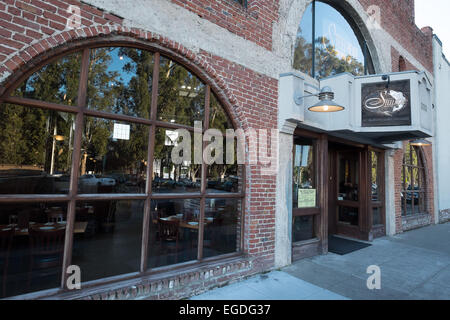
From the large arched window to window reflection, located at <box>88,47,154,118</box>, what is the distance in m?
0.01

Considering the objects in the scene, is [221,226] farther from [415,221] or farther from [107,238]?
[415,221]

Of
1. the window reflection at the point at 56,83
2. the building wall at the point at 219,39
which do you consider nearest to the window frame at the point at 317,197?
the building wall at the point at 219,39

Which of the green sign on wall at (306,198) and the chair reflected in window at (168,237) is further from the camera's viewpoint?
the green sign on wall at (306,198)

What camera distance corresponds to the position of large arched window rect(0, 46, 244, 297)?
311 cm

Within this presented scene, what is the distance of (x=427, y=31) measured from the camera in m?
11.7

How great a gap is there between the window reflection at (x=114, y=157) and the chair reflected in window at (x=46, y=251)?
3.18 ft

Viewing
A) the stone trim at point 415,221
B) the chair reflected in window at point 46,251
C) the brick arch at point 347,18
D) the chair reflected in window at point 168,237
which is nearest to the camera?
the chair reflected in window at point 46,251

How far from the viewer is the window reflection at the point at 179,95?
3.93 metres

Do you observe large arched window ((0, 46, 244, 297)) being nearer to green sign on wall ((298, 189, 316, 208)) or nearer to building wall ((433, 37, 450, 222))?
green sign on wall ((298, 189, 316, 208))

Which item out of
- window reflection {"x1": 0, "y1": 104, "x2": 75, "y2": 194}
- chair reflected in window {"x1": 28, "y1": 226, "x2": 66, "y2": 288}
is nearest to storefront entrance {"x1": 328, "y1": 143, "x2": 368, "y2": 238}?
chair reflected in window {"x1": 28, "y1": 226, "x2": 66, "y2": 288}

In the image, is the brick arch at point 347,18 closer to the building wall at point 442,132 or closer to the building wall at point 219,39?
the building wall at point 219,39

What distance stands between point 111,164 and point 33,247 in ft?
5.34

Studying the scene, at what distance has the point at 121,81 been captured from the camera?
12.3ft

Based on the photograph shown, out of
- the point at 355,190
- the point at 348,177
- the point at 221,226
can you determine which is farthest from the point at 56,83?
the point at 355,190
